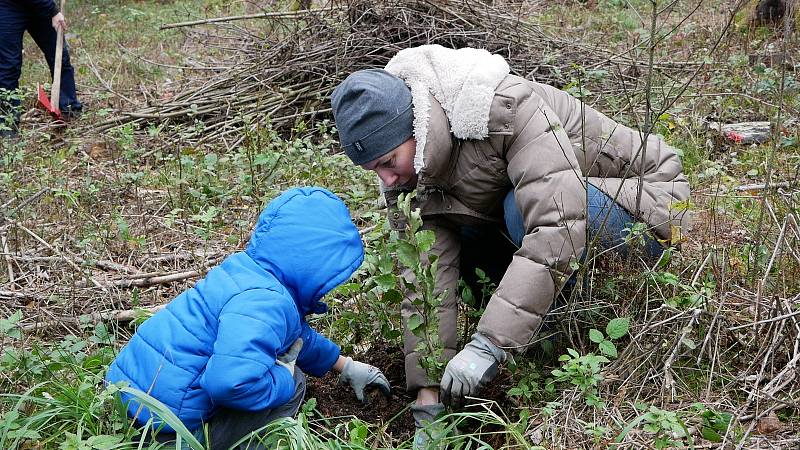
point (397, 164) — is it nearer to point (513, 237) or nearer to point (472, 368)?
point (513, 237)

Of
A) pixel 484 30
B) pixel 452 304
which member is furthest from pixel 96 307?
pixel 484 30

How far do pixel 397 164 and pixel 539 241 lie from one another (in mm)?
507

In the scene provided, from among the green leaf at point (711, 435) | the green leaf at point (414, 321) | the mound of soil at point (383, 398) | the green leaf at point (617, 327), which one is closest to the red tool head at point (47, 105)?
the mound of soil at point (383, 398)

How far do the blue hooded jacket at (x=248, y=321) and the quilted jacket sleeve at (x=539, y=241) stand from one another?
18.4 inches

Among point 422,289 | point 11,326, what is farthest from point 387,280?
point 11,326

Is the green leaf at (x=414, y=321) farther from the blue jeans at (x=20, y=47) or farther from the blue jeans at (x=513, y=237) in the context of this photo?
the blue jeans at (x=20, y=47)

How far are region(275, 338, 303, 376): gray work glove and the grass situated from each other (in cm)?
15

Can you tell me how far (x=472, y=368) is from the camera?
89.7 inches

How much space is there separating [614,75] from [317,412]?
12.8ft

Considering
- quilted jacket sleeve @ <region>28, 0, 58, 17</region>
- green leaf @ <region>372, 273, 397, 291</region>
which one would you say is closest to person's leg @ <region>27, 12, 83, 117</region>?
quilted jacket sleeve @ <region>28, 0, 58, 17</region>

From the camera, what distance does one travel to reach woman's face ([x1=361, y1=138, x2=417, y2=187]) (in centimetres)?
243

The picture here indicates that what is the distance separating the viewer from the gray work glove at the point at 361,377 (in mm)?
2670

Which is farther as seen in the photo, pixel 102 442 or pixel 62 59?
pixel 62 59

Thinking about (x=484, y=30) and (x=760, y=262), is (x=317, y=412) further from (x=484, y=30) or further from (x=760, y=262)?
(x=484, y=30)
